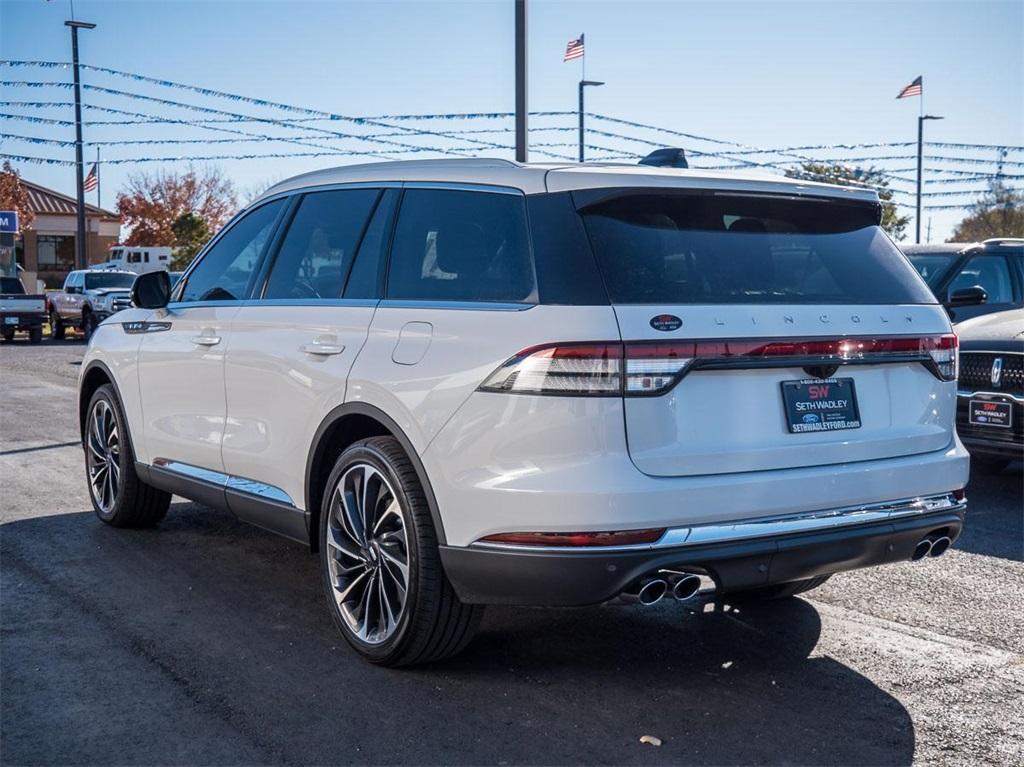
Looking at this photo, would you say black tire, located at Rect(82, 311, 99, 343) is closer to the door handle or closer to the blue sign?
the blue sign

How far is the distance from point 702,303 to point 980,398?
492cm

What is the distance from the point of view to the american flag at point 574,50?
29.0 metres

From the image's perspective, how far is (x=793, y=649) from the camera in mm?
4781

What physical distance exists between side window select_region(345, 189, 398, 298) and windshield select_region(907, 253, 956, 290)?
21.7 feet

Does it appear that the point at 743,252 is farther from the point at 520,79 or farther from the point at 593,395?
the point at 520,79

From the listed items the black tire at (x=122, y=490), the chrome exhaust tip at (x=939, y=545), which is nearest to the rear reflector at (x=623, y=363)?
the chrome exhaust tip at (x=939, y=545)

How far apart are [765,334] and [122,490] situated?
416 centimetres

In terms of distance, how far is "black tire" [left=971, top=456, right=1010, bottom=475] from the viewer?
30.9 ft

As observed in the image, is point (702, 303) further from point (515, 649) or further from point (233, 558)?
point (233, 558)

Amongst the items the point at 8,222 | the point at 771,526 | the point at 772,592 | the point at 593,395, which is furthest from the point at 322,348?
the point at 8,222

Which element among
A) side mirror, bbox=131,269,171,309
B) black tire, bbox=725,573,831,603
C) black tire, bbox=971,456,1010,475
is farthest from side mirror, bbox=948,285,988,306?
side mirror, bbox=131,269,171,309

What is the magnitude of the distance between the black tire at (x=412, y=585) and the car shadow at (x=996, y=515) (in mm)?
3542

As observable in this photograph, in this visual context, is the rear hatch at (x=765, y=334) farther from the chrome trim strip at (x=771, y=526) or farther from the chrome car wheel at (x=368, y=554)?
the chrome car wheel at (x=368, y=554)

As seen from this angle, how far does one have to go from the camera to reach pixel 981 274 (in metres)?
10.2
